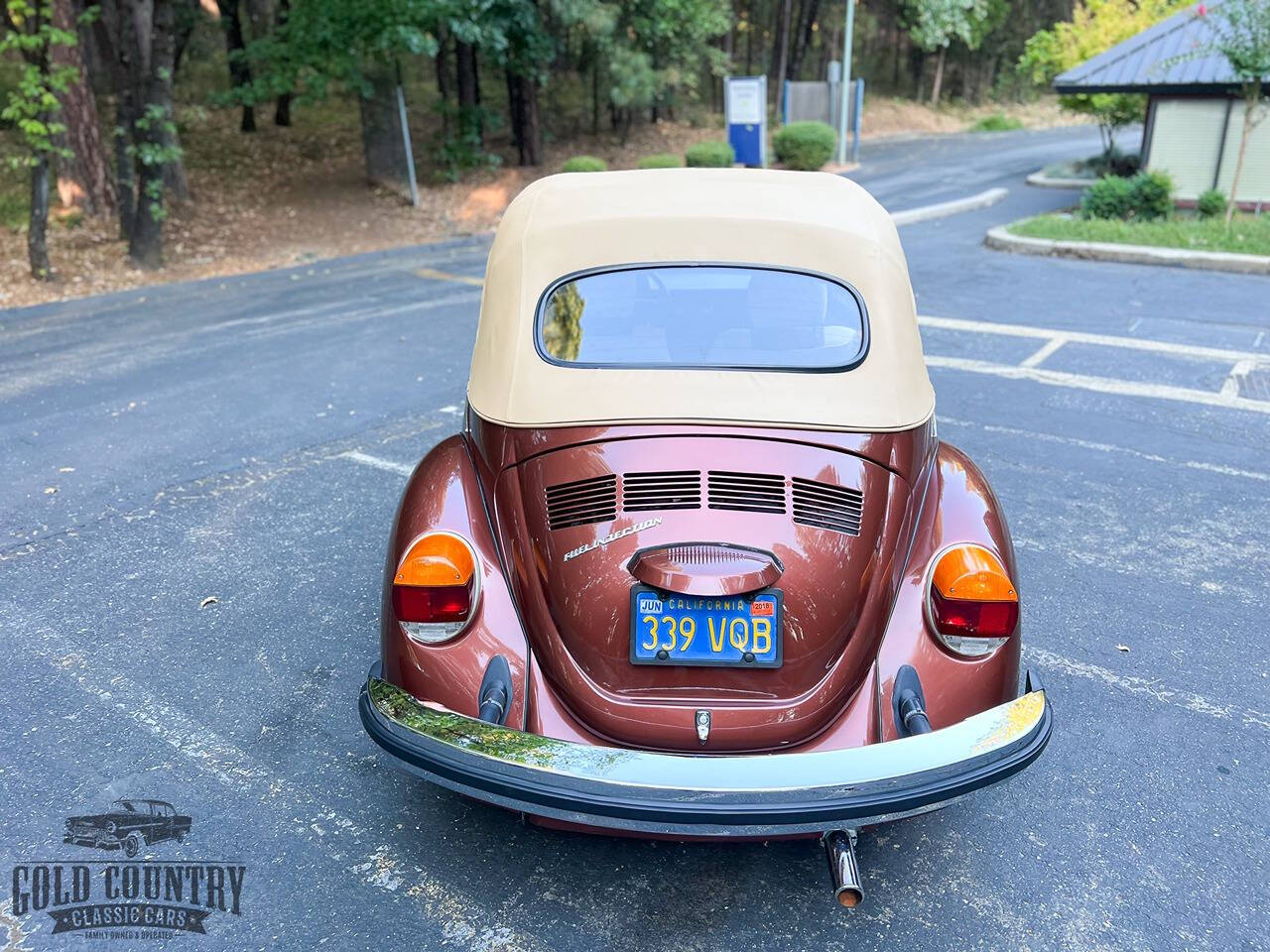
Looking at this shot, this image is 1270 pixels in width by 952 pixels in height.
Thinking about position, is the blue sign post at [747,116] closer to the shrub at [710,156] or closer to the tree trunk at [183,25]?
the shrub at [710,156]

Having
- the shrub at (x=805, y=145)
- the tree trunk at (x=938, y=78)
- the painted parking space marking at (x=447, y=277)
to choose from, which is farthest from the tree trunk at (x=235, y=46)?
the tree trunk at (x=938, y=78)

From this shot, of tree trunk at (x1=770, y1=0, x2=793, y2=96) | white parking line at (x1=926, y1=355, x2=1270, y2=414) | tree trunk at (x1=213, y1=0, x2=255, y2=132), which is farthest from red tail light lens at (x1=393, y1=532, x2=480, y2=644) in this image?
tree trunk at (x1=770, y1=0, x2=793, y2=96)

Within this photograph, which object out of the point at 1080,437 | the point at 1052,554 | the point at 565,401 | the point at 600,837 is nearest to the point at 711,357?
the point at 565,401

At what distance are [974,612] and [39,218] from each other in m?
12.9

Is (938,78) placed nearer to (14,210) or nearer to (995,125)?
(995,125)

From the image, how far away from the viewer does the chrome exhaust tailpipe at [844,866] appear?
2.29 m

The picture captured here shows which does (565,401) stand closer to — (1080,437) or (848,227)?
(848,227)

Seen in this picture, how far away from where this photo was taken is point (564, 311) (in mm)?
3340

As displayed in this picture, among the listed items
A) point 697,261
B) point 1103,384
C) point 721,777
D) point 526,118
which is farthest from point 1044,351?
point 526,118

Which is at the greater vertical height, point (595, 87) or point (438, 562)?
point (595, 87)

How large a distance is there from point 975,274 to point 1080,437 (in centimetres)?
607

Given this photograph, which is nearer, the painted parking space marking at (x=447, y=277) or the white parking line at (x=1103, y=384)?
the white parking line at (x=1103, y=384)

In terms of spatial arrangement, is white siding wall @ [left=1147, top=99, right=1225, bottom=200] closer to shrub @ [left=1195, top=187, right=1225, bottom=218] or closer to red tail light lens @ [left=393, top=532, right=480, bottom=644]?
shrub @ [left=1195, top=187, right=1225, bottom=218]

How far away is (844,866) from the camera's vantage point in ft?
7.74
